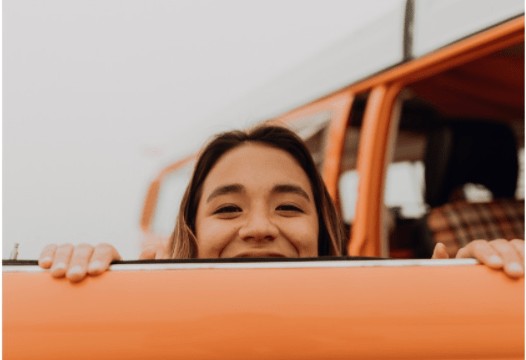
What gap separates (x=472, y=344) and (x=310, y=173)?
1124 millimetres

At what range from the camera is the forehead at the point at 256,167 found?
1.70 metres

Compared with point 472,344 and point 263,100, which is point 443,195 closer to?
point 263,100

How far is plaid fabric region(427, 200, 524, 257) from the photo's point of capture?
2.91 m

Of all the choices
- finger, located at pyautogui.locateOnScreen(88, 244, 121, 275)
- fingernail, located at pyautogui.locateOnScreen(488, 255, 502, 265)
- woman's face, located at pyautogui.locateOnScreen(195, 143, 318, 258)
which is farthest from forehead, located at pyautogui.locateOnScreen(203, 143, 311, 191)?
fingernail, located at pyautogui.locateOnScreen(488, 255, 502, 265)

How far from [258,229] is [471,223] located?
5.84 ft

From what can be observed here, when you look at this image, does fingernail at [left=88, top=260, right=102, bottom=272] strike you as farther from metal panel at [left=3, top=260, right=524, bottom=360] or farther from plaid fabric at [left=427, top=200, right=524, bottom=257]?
plaid fabric at [left=427, top=200, right=524, bottom=257]

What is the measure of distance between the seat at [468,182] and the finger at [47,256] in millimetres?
2169

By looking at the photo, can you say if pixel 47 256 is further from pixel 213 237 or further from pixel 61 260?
pixel 213 237

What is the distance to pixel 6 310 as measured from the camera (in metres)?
0.93

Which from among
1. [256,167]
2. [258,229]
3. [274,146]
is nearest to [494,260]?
[258,229]

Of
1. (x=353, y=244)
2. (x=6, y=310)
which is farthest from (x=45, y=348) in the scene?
(x=353, y=244)

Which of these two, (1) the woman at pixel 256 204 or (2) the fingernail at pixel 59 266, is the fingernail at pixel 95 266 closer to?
(2) the fingernail at pixel 59 266

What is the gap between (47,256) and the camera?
1044 millimetres

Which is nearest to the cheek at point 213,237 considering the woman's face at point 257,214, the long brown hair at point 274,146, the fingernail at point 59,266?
the woman's face at point 257,214
